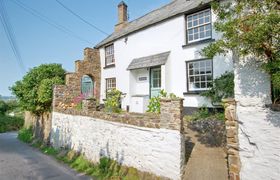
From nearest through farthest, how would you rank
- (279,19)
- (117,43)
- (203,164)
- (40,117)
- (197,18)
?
1. (279,19)
2. (203,164)
3. (197,18)
4. (117,43)
5. (40,117)

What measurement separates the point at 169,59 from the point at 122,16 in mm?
8882

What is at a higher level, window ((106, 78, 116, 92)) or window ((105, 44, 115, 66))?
window ((105, 44, 115, 66))

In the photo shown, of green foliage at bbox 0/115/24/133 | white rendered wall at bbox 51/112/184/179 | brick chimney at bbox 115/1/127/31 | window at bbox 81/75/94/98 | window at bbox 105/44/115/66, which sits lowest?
green foliage at bbox 0/115/24/133

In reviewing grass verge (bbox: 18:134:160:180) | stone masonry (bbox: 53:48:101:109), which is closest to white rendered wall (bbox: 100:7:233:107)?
stone masonry (bbox: 53:48:101:109)

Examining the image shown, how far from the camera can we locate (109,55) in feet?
60.3

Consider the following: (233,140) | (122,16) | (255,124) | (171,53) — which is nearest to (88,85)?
(122,16)

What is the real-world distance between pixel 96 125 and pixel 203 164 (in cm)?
524

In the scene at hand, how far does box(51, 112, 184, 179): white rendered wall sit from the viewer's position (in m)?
6.17

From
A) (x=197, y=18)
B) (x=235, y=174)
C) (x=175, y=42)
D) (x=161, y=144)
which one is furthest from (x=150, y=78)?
(x=235, y=174)

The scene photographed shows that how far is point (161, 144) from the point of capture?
6.46 metres

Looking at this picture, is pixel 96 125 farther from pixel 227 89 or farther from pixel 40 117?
pixel 40 117

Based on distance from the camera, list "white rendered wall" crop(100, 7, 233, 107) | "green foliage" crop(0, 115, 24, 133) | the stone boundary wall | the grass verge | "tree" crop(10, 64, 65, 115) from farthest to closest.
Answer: "green foliage" crop(0, 115, 24, 133) < "tree" crop(10, 64, 65, 115) < "white rendered wall" crop(100, 7, 233, 107) < the grass verge < the stone boundary wall

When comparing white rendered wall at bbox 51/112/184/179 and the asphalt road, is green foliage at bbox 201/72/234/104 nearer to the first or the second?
white rendered wall at bbox 51/112/184/179

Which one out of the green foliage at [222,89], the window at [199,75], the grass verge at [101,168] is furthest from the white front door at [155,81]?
the grass verge at [101,168]
